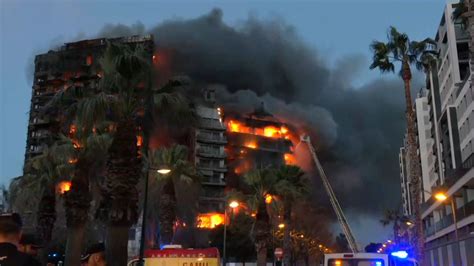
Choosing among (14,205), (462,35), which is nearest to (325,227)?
(462,35)

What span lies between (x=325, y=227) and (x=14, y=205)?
266 feet

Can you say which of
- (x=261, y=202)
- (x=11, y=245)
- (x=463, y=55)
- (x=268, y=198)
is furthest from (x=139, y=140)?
(x=463, y=55)

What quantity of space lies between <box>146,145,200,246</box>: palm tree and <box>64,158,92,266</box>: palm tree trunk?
9.61 metres

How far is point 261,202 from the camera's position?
4428 cm

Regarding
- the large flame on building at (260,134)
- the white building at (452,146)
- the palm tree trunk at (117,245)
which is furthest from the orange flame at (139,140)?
the large flame on building at (260,134)

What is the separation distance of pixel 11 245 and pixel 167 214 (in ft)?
96.6

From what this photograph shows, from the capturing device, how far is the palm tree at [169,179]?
33719mm

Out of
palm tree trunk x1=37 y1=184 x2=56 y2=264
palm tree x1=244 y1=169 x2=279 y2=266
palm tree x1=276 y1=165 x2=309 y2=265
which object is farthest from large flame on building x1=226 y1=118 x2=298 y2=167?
palm tree trunk x1=37 y1=184 x2=56 y2=264

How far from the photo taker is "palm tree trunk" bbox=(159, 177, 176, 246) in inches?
1318

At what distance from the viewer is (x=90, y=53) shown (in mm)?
101312

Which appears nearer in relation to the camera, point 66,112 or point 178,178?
point 66,112

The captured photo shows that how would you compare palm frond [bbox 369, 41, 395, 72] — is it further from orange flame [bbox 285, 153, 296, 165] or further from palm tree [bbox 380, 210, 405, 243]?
orange flame [bbox 285, 153, 296, 165]

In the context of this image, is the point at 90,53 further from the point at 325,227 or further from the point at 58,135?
the point at 58,135

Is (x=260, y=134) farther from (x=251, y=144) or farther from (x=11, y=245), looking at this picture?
(x=11, y=245)
